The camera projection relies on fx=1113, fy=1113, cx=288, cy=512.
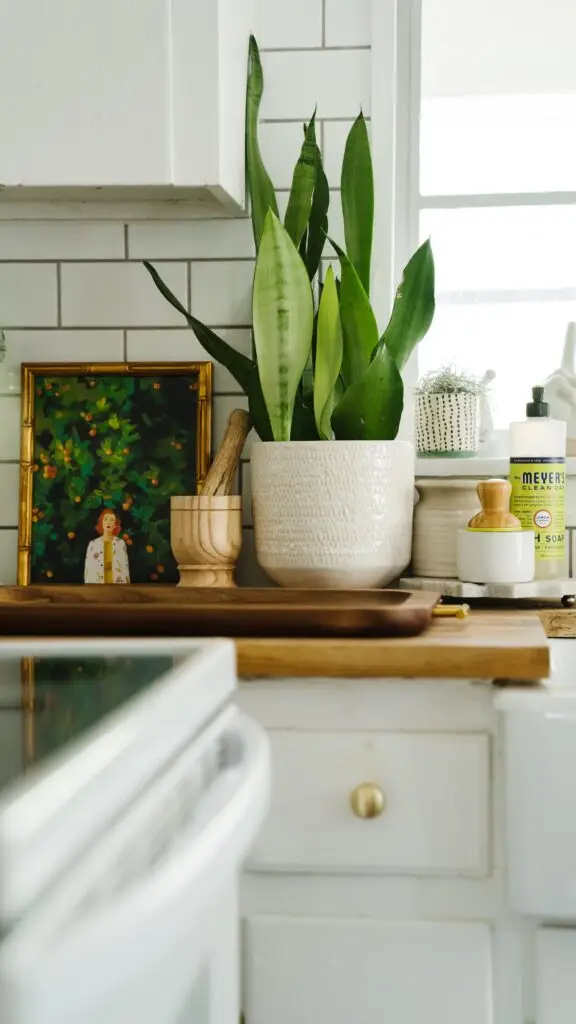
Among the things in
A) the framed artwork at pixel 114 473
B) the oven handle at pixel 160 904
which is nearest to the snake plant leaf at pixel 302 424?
the framed artwork at pixel 114 473

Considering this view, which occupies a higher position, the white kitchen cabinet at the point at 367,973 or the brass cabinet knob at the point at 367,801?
the brass cabinet knob at the point at 367,801

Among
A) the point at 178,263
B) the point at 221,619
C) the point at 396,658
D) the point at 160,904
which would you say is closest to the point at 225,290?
the point at 178,263

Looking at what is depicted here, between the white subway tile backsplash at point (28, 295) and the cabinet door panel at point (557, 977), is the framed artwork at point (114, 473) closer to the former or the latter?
the white subway tile backsplash at point (28, 295)

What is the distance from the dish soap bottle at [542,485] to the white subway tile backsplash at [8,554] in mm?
803

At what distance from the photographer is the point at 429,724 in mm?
1121

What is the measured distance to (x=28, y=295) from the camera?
5.97 feet

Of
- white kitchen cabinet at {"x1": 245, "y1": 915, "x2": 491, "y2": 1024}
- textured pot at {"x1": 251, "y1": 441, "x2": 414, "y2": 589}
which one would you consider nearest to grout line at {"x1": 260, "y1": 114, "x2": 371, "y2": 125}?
textured pot at {"x1": 251, "y1": 441, "x2": 414, "y2": 589}

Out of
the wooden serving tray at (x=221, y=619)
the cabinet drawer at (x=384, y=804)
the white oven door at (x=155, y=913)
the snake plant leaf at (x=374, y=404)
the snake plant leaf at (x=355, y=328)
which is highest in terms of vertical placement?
the snake plant leaf at (x=355, y=328)

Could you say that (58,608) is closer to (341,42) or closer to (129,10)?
(129,10)

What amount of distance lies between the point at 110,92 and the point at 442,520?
29.8 inches

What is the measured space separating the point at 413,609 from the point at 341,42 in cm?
103

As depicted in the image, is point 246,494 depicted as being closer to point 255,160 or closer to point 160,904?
point 255,160

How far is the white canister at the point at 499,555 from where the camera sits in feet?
4.92

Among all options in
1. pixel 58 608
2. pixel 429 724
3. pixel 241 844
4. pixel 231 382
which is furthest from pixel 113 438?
pixel 241 844
